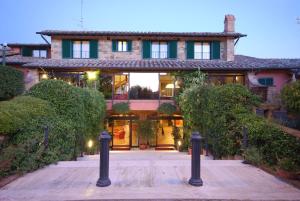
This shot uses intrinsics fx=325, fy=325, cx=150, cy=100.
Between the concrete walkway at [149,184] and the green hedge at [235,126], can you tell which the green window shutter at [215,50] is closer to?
the green hedge at [235,126]

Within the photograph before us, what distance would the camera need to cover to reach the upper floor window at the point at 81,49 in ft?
83.8

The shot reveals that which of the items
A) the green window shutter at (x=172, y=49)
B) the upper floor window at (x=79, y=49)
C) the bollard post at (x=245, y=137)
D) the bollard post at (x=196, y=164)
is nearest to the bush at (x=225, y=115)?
the bollard post at (x=245, y=137)

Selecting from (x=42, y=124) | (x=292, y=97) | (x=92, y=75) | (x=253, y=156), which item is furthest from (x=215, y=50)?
(x=292, y=97)

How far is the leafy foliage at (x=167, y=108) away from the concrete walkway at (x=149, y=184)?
13598 mm

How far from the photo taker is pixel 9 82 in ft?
70.2

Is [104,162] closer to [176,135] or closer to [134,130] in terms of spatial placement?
[176,135]

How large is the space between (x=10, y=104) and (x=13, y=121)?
985 millimetres

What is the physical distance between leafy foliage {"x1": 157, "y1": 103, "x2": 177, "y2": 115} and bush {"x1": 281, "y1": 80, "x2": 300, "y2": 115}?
49.3 feet

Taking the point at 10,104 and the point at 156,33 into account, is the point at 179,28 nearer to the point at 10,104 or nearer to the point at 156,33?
the point at 156,33

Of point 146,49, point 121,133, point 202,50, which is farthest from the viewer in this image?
point 202,50

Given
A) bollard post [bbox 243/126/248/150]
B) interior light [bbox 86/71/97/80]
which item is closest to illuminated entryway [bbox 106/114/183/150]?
interior light [bbox 86/71/97/80]

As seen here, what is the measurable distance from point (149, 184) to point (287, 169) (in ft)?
9.87

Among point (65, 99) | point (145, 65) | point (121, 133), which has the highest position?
point (145, 65)

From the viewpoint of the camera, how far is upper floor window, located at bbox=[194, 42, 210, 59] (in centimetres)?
2581
